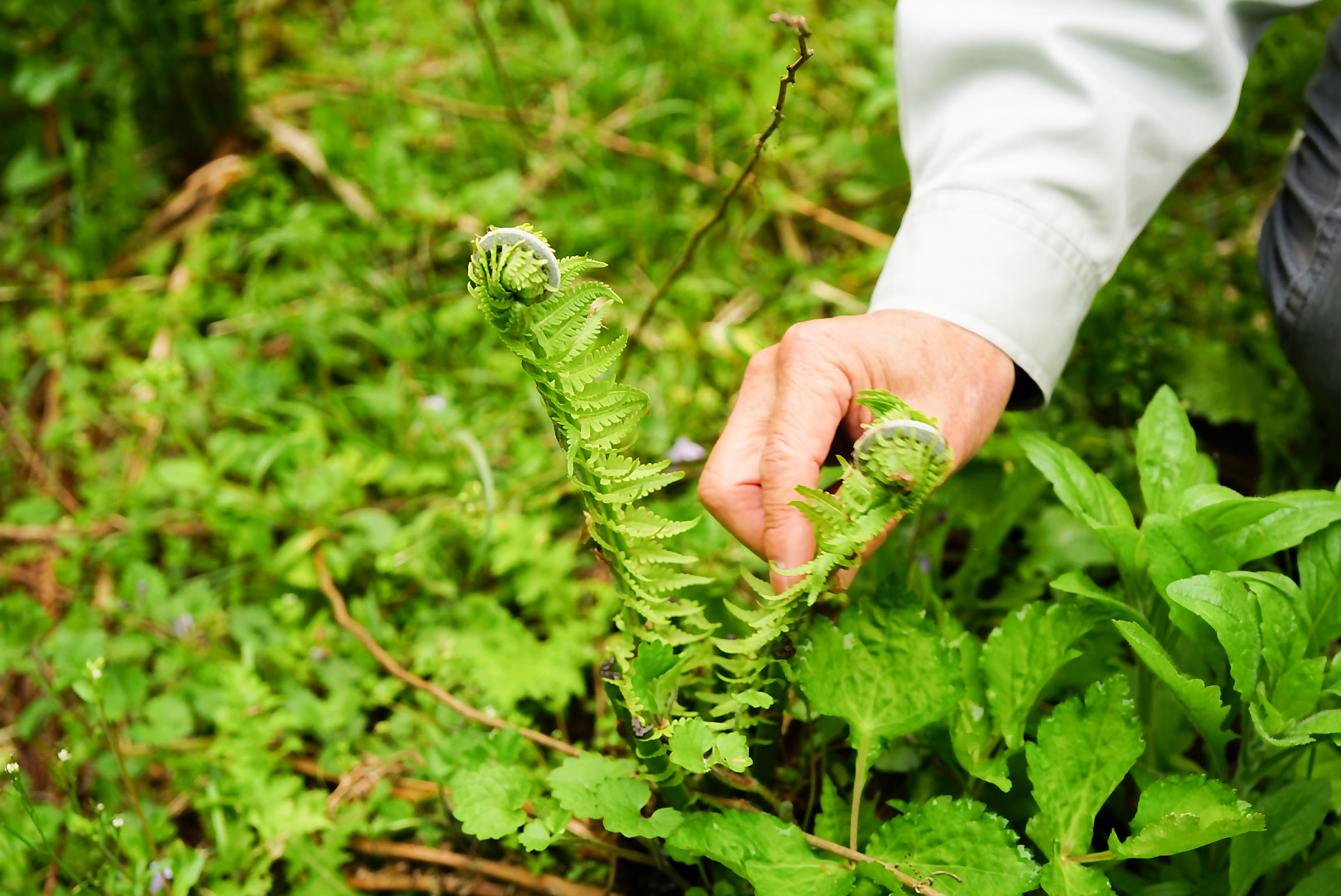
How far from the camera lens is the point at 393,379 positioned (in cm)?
223

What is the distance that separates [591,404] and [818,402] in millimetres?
283

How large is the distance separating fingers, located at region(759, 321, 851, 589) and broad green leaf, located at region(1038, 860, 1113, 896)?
16.4 inches

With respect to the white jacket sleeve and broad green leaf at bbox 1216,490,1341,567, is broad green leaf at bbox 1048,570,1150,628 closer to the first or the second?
broad green leaf at bbox 1216,490,1341,567

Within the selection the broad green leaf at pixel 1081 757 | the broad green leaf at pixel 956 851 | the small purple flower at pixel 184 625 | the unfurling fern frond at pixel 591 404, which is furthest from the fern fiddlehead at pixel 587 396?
the small purple flower at pixel 184 625

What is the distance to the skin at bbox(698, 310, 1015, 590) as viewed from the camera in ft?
3.44

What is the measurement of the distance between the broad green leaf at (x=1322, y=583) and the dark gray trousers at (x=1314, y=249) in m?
0.52

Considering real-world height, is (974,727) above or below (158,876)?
above

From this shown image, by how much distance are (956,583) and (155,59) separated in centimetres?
273

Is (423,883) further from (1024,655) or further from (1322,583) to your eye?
(1322,583)

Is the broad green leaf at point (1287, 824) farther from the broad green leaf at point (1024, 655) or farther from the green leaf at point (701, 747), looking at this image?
the green leaf at point (701, 747)

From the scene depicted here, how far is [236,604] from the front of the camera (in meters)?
1.92

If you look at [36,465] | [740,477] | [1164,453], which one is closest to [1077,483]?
[1164,453]

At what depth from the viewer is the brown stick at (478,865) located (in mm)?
1350

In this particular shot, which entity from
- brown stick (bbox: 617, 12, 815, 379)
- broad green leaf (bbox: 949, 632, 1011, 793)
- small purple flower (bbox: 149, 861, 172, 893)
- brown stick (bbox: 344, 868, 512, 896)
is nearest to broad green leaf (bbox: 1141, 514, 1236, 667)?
broad green leaf (bbox: 949, 632, 1011, 793)
